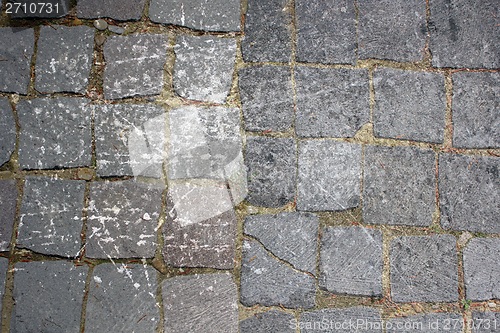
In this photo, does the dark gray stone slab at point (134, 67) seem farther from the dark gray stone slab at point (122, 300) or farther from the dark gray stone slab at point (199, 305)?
the dark gray stone slab at point (199, 305)

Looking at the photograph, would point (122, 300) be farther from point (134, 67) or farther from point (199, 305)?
point (134, 67)

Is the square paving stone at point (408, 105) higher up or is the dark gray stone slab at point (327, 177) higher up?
the square paving stone at point (408, 105)

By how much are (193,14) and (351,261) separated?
2.04 meters

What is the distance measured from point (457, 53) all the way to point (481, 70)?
222 millimetres

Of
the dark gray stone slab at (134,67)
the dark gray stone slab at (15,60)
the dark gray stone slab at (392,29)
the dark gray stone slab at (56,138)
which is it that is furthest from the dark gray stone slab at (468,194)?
the dark gray stone slab at (15,60)

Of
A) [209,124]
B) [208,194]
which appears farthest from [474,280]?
[209,124]

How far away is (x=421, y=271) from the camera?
2.21 meters

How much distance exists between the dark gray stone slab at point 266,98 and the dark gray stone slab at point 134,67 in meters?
0.58

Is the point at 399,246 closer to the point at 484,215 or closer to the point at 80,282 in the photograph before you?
the point at 484,215

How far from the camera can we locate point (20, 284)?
2.13 meters

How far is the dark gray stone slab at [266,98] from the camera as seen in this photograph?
221 centimetres

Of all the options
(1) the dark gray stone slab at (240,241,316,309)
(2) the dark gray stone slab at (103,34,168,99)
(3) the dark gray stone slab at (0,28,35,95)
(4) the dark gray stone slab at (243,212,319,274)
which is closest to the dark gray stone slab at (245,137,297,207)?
(4) the dark gray stone slab at (243,212,319,274)

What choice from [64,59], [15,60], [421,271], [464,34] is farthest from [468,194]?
[15,60]

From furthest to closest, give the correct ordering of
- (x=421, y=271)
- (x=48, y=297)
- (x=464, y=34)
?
(x=464, y=34), (x=421, y=271), (x=48, y=297)
